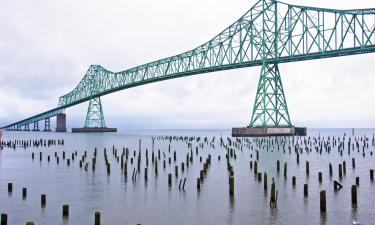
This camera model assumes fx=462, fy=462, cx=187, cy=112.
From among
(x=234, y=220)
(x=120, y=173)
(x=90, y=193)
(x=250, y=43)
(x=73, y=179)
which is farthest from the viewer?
(x=250, y=43)

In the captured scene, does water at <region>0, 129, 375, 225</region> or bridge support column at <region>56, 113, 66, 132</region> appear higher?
bridge support column at <region>56, 113, 66, 132</region>

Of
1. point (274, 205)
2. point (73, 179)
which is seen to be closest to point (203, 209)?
point (274, 205)

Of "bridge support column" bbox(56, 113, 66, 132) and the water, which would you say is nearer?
the water

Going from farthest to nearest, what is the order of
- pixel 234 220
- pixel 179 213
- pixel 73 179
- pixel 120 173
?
1. pixel 120 173
2. pixel 73 179
3. pixel 179 213
4. pixel 234 220

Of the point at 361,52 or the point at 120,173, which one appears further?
the point at 361,52

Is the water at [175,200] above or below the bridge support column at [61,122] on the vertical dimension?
below

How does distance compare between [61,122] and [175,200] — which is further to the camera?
[61,122]

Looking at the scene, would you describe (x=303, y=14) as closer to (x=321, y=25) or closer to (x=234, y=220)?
(x=321, y=25)

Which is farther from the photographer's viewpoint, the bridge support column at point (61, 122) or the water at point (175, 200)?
the bridge support column at point (61, 122)

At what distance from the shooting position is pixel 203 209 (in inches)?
757

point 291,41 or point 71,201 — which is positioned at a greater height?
point 291,41

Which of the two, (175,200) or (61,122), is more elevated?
(61,122)

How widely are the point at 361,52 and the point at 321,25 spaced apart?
10.2m

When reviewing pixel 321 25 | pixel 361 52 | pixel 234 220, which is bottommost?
pixel 234 220
